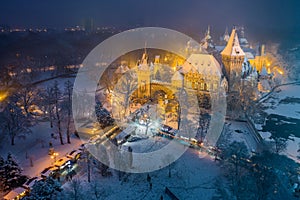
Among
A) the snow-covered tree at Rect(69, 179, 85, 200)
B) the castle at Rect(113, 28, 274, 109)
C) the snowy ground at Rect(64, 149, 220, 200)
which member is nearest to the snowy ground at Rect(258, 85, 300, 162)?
the castle at Rect(113, 28, 274, 109)

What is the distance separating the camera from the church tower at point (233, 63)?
33188 mm

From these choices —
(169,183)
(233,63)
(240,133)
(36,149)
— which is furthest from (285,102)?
(36,149)

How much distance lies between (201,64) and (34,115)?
2194cm

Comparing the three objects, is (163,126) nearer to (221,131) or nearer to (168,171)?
(221,131)

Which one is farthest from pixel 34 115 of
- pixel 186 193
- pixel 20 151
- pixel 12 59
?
pixel 12 59

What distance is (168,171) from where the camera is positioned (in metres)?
19.3

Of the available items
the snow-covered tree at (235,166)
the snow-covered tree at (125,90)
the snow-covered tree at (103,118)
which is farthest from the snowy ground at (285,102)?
the snow-covered tree at (103,118)

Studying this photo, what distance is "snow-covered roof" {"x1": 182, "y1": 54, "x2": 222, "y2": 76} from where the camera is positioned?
3205cm

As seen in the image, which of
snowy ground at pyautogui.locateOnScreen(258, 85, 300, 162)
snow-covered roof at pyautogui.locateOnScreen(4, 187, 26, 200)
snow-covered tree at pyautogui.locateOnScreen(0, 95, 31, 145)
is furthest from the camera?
snowy ground at pyautogui.locateOnScreen(258, 85, 300, 162)

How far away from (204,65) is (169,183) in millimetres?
19097

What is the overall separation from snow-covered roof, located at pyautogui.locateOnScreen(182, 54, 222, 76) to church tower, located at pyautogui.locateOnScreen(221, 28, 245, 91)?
1.49 m

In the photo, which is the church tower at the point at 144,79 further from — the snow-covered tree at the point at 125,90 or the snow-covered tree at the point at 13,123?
the snow-covered tree at the point at 13,123

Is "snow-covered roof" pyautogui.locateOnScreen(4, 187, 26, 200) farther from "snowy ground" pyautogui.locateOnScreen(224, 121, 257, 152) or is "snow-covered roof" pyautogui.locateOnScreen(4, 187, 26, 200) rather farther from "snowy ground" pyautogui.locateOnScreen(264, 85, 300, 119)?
"snowy ground" pyautogui.locateOnScreen(264, 85, 300, 119)

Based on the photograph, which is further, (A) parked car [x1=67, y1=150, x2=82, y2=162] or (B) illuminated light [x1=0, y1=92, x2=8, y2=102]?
(B) illuminated light [x1=0, y1=92, x2=8, y2=102]
